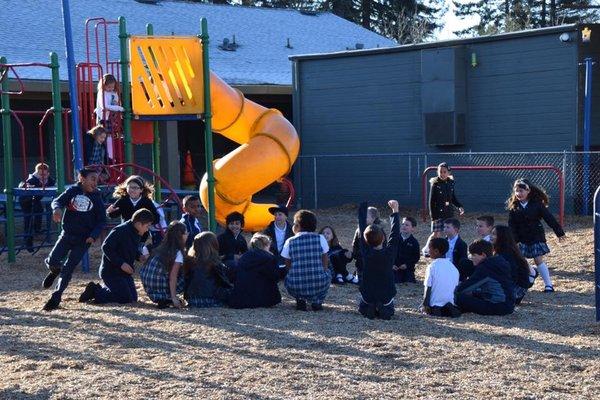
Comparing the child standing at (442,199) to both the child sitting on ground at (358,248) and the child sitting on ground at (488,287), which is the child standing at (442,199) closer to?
the child sitting on ground at (358,248)

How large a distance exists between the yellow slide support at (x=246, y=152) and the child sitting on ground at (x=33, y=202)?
7.80ft

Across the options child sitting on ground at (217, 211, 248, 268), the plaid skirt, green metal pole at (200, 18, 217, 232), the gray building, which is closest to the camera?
child sitting on ground at (217, 211, 248, 268)

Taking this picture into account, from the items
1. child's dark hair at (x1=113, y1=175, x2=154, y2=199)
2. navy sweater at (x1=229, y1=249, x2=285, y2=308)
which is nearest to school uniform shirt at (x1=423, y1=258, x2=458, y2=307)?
navy sweater at (x1=229, y1=249, x2=285, y2=308)

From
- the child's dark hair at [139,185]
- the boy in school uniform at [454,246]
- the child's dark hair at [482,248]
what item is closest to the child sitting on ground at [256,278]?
the child's dark hair at [482,248]

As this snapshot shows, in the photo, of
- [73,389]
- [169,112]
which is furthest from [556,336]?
[169,112]

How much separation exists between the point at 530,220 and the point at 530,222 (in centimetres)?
2

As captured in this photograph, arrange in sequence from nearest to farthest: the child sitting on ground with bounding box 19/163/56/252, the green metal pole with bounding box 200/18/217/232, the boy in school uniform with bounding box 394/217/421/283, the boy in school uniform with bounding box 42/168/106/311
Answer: the boy in school uniform with bounding box 42/168/106/311, the boy in school uniform with bounding box 394/217/421/283, the green metal pole with bounding box 200/18/217/232, the child sitting on ground with bounding box 19/163/56/252

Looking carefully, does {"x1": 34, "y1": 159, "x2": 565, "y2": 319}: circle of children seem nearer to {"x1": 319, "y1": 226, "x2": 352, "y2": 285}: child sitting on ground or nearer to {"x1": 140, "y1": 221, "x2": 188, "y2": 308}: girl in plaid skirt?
{"x1": 140, "y1": 221, "x2": 188, "y2": 308}: girl in plaid skirt

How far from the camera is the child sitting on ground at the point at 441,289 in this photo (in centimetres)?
966

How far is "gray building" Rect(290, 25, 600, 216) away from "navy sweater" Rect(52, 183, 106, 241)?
12.3 m

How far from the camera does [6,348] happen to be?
8.33m

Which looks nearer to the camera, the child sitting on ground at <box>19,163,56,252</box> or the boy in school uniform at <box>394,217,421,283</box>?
the boy in school uniform at <box>394,217,421,283</box>

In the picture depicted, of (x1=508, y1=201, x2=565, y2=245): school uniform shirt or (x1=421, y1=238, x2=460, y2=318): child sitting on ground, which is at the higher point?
(x1=508, y1=201, x2=565, y2=245): school uniform shirt

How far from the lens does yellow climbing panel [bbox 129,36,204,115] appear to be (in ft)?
45.7
